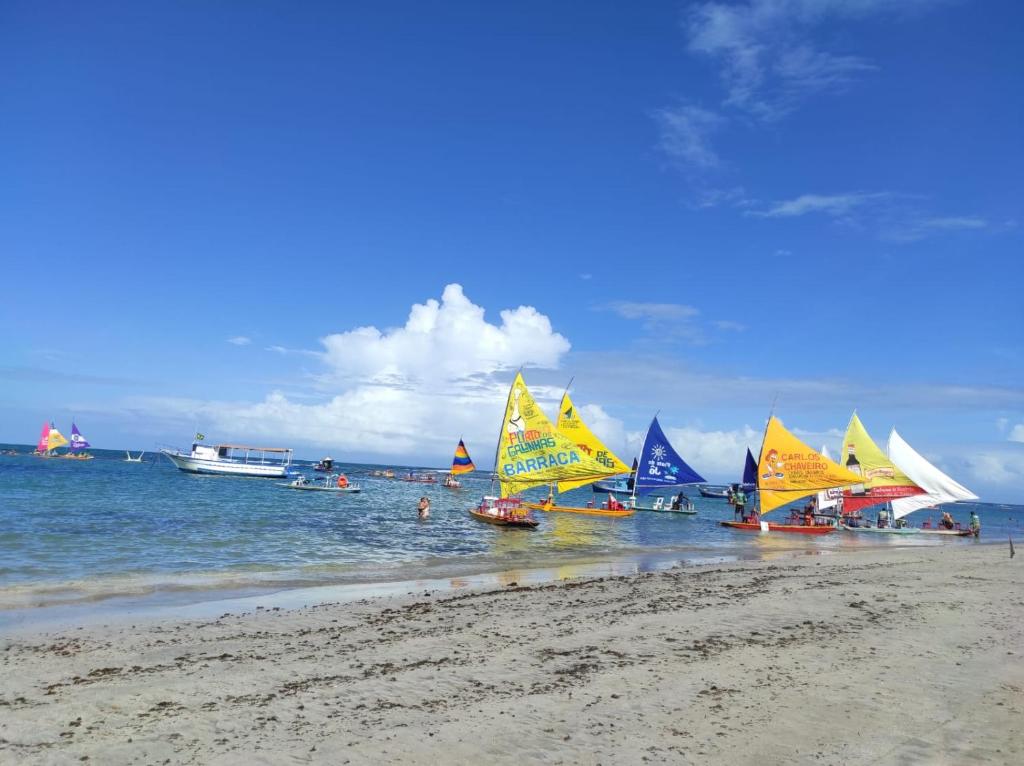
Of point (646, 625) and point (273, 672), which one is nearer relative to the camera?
point (273, 672)

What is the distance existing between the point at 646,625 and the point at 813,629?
3273mm

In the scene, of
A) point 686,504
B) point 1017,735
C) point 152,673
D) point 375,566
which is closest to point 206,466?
point 686,504

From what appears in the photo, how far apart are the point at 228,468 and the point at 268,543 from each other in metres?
72.7

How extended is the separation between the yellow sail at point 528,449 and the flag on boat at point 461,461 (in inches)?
2074

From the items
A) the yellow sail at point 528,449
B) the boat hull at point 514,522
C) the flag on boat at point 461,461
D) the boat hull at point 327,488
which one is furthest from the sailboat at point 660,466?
the flag on boat at point 461,461

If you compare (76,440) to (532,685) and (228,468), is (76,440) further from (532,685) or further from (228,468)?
(532,685)

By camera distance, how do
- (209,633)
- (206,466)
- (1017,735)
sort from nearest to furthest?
(1017,735) → (209,633) → (206,466)

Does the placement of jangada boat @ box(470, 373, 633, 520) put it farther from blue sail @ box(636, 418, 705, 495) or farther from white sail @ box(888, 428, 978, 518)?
white sail @ box(888, 428, 978, 518)

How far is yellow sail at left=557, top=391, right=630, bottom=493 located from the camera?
45.9 meters

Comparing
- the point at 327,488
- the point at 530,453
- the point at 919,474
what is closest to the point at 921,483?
the point at 919,474

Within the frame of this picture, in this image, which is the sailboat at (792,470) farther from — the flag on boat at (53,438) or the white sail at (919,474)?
the flag on boat at (53,438)

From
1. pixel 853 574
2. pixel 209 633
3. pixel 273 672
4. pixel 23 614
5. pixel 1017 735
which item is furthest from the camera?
pixel 853 574

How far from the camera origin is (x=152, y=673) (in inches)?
405

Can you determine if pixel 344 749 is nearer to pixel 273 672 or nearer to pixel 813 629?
pixel 273 672
